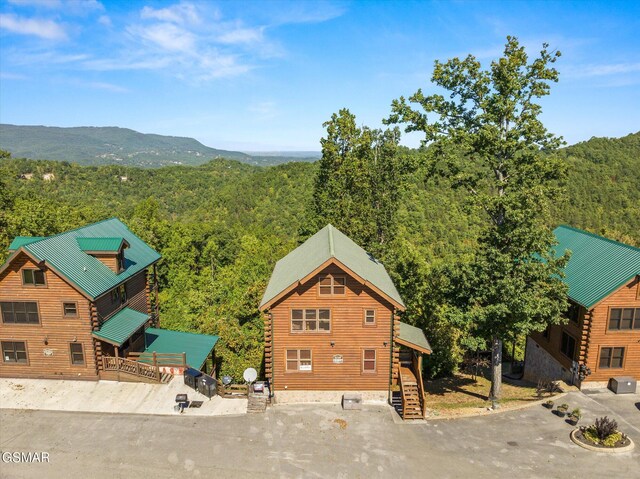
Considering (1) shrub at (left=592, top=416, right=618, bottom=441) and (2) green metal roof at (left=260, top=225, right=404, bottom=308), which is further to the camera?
(2) green metal roof at (left=260, top=225, right=404, bottom=308)

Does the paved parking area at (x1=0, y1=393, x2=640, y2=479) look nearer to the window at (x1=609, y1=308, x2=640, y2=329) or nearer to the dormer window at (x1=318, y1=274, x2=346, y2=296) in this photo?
the window at (x1=609, y1=308, x2=640, y2=329)

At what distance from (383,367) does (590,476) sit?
10343 mm

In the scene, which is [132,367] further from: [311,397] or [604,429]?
[604,429]

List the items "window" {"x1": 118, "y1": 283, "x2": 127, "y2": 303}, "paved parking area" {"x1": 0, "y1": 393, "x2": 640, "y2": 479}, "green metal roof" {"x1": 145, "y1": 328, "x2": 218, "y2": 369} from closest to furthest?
"paved parking area" {"x1": 0, "y1": 393, "x2": 640, "y2": 479}
"window" {"x1": 118, "y1": 283, "x2": 127, "y2": 303}
"green metal roof" {"x1": 145, "y1": 328, "x2": 218, "y2": 369}

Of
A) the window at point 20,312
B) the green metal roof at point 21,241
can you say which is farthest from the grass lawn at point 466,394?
the green metal roof at point 21,241

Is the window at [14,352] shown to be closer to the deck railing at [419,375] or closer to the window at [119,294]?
the window at [119,294]

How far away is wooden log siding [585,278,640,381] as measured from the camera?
24.7 metres

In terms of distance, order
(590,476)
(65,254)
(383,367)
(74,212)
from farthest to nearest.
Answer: (74,212)
(65,254)
(383,367)
(590,476)

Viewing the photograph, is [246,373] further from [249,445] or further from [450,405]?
[450,405]

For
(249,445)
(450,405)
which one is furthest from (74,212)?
(450,405)

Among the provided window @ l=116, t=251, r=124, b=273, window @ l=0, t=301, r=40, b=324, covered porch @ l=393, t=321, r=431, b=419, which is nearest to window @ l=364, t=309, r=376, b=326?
covered porch @ l=393, t=321, r=431, b=419

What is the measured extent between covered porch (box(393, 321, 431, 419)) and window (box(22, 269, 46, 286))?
2131 cm

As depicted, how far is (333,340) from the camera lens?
23.5 metres

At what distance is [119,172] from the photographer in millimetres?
127812
